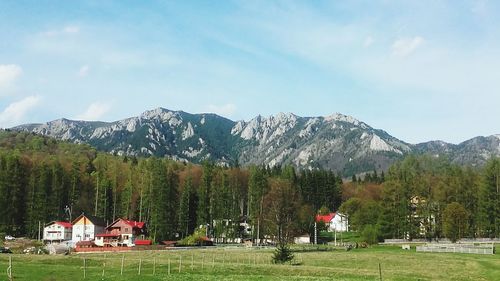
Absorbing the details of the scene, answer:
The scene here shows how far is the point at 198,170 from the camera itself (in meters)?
185

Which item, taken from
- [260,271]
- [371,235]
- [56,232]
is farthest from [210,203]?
[260,271]

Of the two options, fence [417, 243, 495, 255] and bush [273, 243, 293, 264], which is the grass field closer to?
bush [273, 243, 293, 264]

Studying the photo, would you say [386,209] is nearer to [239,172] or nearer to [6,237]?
[239,172]

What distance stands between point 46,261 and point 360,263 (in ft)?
132

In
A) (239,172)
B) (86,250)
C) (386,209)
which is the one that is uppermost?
(239,172)

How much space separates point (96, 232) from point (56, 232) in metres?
9.40

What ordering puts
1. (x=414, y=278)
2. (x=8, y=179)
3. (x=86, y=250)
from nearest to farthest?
(x=414, y=278), (x=86, y=250), (x=8, y=179)

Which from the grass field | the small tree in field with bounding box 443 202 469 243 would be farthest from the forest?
the grass field

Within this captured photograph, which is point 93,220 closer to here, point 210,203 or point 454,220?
point 210,203

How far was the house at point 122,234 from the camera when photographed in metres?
117

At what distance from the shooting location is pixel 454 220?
111 meters

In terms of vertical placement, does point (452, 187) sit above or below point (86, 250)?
above

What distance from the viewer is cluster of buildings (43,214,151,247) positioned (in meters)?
118

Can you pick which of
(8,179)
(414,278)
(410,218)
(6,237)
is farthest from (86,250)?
(410,218)
